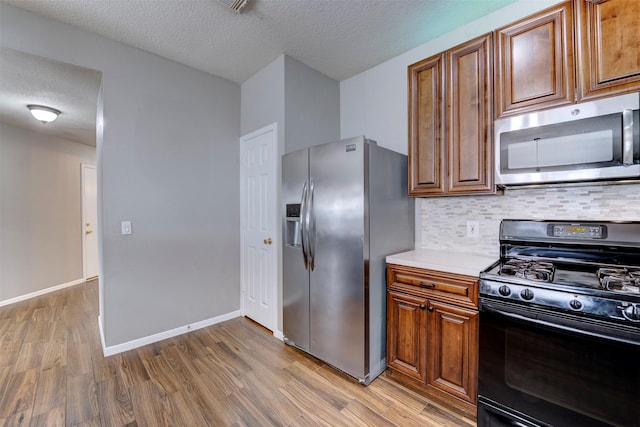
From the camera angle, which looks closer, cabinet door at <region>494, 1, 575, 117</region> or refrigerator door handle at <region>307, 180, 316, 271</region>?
cabinet door at <region>494, 1, 575, 117</region>

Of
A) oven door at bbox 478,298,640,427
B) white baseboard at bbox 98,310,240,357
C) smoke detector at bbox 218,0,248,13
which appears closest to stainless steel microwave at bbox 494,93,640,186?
oven door at bbox 478,298,640,427

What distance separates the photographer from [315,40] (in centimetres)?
249

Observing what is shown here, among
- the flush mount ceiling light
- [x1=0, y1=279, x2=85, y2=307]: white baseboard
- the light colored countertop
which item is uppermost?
the flush mount ceiling light

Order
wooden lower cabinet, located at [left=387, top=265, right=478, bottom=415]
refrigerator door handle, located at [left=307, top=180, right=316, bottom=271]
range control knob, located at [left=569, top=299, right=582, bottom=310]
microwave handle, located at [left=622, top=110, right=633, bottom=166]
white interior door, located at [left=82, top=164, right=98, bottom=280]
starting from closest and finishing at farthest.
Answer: range control knob, located at [left=569, top=299, right=582, bottom=310], microwave handle, located at [left=622, top=110, right=633, bottom=166], wooden lower cabinet, located at [left=387, top=265, right=478, bottom=415], refrigerator door handle, located at [left=307, top=180, right=316, bottom=271], white interior door, located at [left=82, top=164, right=98, bottom=280]

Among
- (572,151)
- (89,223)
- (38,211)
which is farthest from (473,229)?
(89,223)

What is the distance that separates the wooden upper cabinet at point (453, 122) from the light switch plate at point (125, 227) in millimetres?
2533

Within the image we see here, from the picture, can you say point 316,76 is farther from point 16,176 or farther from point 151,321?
point 16,176

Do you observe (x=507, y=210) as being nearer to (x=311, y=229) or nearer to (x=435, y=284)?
(x=435, y=284)

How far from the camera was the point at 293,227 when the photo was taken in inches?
99.8

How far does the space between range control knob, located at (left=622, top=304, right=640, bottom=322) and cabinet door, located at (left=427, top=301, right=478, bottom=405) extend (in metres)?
0.62

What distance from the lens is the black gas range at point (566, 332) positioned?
46.0 inches

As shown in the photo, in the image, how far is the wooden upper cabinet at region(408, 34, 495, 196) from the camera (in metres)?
1.83

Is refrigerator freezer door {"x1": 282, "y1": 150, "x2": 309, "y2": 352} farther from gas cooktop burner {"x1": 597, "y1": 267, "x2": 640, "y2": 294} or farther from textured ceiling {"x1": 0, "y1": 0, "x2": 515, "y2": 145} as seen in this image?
gas cooktop burner {"x1": 597, "y1": 267, "x2": 640, "y2": 294}

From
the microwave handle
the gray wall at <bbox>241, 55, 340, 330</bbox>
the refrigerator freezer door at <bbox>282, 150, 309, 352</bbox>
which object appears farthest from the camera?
the gray wall at <bbox>241, 55, 340, 330</bbox>
